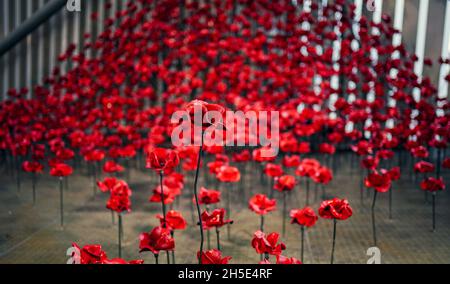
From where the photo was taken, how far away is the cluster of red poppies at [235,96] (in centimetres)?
427

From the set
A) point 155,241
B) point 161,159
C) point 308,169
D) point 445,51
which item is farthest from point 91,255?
point 445,51

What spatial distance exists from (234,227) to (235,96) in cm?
202

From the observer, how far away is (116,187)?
3131mm

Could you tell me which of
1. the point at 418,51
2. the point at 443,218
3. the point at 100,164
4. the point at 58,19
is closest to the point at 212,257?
the point at 443,218

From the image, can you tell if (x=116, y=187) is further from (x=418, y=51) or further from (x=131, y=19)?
(x=418, y=51)

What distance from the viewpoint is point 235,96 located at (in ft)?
18.2

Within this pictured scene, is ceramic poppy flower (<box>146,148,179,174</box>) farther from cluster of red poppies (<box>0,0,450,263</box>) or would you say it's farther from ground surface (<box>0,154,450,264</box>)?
ground surface (<box>0,154,450,264</box>)

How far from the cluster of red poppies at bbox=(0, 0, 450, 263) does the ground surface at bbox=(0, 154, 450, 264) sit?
0.22 metres

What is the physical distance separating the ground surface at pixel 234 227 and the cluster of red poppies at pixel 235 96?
22 cm

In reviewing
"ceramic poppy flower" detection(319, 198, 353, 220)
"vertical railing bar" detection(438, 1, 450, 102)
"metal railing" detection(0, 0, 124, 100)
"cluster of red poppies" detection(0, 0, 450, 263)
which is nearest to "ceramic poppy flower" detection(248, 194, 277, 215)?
"cluster of red poppies" detection(0, 0, 450, 263)

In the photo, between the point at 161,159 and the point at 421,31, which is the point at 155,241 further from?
the point at 421,31

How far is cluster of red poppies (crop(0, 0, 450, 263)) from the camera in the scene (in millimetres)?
4268
